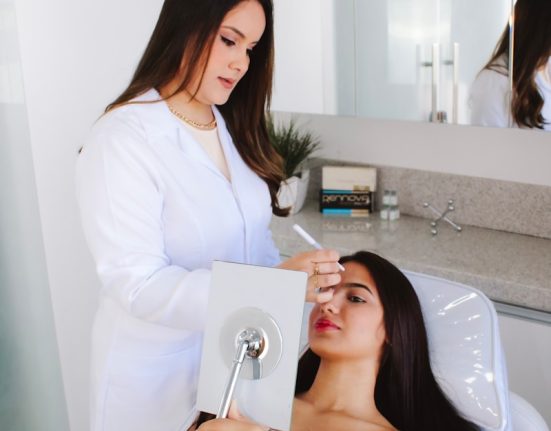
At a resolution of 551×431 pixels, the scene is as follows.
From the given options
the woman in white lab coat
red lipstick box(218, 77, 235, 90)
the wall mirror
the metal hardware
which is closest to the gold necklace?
the woman in white lab coat

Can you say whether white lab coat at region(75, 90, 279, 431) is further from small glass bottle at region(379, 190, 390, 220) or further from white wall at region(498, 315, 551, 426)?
small glass bottle at region(379, 190, 390, 220)

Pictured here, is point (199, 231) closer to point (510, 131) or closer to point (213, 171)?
point (213, 171)

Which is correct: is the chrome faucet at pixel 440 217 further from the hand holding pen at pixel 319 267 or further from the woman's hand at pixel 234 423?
the woman's hand at pixel 234 423

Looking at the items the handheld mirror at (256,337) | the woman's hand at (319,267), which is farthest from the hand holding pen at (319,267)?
the handheld mirror at (256,337)

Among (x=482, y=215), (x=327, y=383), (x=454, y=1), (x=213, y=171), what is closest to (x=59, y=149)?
(x=213, y=171)

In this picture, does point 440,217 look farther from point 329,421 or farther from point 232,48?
point 232,48

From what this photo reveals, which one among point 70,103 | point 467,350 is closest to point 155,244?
point 467,350

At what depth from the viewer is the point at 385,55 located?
2418 mm

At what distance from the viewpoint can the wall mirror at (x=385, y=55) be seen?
2.21 metres

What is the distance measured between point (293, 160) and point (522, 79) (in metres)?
0.96

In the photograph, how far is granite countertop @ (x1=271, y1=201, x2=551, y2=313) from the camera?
7.25 feet

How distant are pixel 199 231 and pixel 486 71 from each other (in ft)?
3.44

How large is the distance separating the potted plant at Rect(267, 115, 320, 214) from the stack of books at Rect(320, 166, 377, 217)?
92 millimetres

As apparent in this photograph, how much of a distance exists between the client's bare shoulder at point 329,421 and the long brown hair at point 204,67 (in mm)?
478
